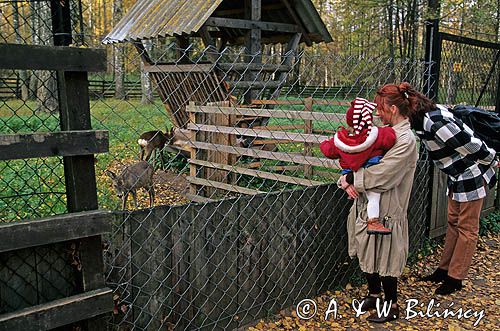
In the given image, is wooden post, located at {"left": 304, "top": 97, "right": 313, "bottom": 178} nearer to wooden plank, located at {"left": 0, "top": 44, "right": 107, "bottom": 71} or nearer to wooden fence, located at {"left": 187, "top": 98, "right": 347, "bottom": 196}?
wooden fence, located at {"left": 187, "top": 98, "right": 347, "bottom": 196}

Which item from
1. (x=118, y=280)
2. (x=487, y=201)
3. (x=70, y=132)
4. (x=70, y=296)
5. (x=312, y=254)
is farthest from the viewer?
(x=487, y=201)

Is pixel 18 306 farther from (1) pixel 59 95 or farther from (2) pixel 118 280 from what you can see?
(1) pixel 59 95

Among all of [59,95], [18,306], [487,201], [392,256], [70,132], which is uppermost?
[59,95]

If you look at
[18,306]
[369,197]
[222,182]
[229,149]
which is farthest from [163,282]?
[222,182]

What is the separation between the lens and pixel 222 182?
7.77m

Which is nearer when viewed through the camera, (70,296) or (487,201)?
(70,296)

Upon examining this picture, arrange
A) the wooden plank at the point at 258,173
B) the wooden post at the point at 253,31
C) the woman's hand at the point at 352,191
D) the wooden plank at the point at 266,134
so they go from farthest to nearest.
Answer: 1. the wooden post at the point at 253,31
2. the wooden plank at the point at 258,173
3. the wooden plank at the point at 266,134
4. the woman's hand at the point at 352,191

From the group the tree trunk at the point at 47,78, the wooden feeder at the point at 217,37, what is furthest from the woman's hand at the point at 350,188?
the wooden feeder at the point at 217,37

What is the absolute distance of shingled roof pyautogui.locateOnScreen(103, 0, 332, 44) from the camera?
25.1 ft

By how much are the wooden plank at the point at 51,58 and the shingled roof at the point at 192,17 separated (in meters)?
5.05

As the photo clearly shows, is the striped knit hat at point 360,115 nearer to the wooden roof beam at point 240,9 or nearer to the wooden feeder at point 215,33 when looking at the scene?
the wooden feeder at point 215,33

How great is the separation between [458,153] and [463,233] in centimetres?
80

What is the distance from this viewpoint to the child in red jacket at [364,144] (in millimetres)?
3453

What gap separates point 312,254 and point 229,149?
122 inches
